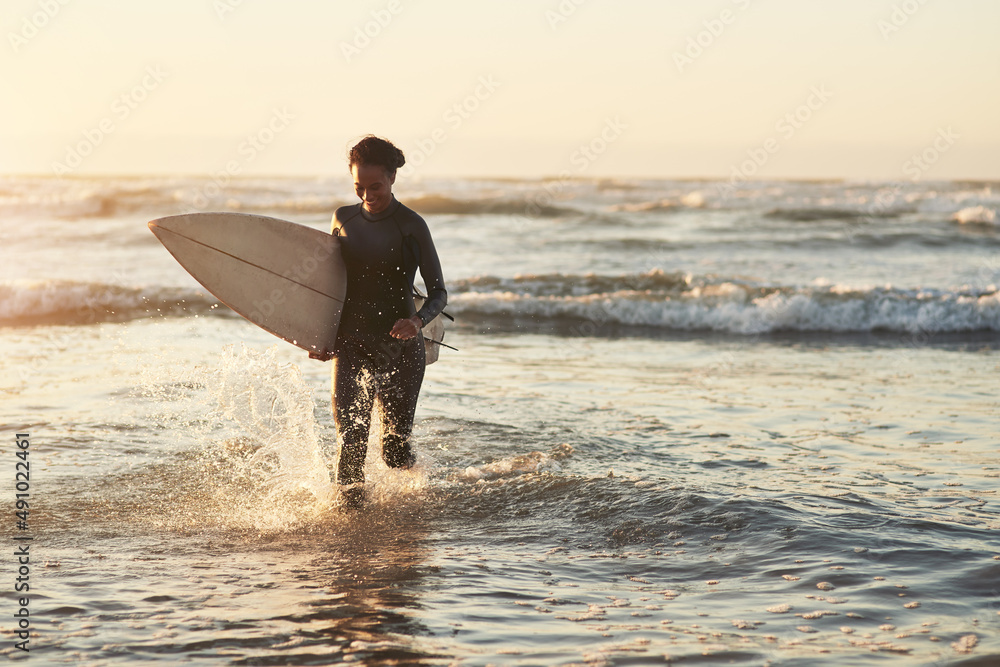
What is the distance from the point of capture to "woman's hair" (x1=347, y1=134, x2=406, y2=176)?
443cm

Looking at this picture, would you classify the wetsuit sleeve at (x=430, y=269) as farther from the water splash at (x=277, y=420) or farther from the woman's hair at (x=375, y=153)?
the water splash at (x=277, y=420)

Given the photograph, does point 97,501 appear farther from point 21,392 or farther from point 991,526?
point 991,526

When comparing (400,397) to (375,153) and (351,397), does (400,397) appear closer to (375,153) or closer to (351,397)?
(351,397)

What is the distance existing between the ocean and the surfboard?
2.71ft

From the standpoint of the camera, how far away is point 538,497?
18.3 feet

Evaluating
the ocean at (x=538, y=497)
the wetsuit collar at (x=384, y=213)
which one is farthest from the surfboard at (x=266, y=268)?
the ocean at (x=538, y=497)

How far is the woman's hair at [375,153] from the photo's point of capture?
443 centimetres

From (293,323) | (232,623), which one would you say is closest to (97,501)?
(293,323)

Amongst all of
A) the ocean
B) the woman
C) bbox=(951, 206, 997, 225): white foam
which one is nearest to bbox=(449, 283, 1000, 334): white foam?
the ocean

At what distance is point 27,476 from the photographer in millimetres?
5836

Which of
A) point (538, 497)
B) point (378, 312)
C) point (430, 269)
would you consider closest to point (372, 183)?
point (430, 269)

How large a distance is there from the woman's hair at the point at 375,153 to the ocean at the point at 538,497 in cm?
184

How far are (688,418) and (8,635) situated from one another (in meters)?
5.22

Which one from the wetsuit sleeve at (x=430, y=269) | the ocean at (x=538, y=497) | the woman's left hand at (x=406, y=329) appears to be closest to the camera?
the ocean at (x=538, y=497)
